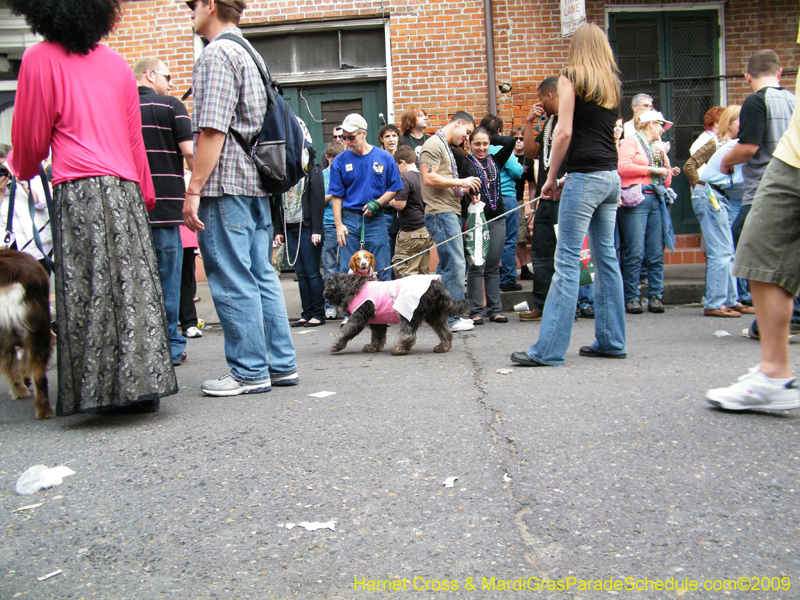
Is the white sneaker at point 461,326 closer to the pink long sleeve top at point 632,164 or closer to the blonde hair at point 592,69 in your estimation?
the pink long sleeve top at point 632,164

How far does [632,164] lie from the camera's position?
7.74m

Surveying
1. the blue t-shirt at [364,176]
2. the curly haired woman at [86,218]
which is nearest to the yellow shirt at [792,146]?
the curly haired woman at [86,218]

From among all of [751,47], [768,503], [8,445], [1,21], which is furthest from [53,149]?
[751,47]

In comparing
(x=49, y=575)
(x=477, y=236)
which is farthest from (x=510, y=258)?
(x=49, y=575)

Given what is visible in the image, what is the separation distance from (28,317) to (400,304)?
282 centimetres

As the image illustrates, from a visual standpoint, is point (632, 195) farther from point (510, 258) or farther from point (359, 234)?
point (359, 234)

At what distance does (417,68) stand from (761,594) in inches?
392

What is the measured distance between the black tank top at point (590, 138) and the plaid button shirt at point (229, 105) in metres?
2.13

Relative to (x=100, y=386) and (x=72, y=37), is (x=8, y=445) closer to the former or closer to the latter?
(x=100, y=386)

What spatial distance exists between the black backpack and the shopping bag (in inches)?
123

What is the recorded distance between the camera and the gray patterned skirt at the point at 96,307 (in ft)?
12.0

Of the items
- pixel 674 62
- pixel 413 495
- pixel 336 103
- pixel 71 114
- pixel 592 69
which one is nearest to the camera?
pixel 413 495

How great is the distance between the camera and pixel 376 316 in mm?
6023

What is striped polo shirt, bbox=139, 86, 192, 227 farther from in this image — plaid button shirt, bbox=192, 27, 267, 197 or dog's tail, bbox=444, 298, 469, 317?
dog's tail, bbox=444, 298, 469, 317
